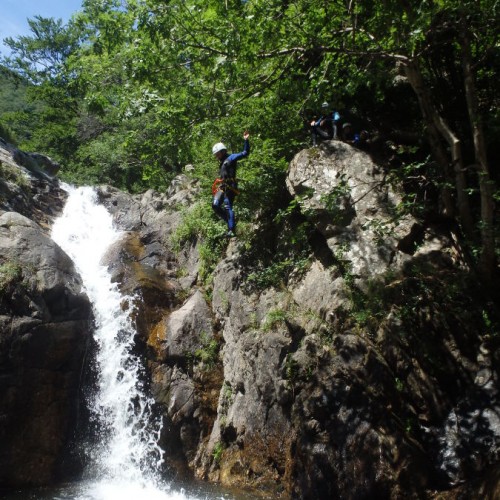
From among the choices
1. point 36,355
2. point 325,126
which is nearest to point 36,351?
point 36,355

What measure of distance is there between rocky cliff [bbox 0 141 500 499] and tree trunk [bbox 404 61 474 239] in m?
1.02

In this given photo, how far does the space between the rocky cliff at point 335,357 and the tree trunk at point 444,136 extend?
1.02 metres

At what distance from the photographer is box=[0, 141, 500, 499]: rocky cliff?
630 cm

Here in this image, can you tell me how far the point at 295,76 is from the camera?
27.7 feet

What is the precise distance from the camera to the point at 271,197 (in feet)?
34.7

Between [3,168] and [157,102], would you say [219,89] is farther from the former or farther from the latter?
[3,168]

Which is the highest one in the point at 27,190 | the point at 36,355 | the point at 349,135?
the point at 27,190

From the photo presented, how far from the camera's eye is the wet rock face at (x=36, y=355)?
346 inches

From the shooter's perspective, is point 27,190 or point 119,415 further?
point 27,190

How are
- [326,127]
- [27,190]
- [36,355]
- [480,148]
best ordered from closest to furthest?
[480,148], [36,355], [326,127], [27,190]

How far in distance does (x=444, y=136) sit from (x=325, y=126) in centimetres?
383

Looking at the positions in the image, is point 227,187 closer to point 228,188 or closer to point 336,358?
point 228,188

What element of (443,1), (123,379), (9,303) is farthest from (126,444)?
(443,1)

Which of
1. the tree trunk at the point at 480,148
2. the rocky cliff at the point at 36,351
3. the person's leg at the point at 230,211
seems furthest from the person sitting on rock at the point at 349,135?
the rocky cliff at the point at 36,351
